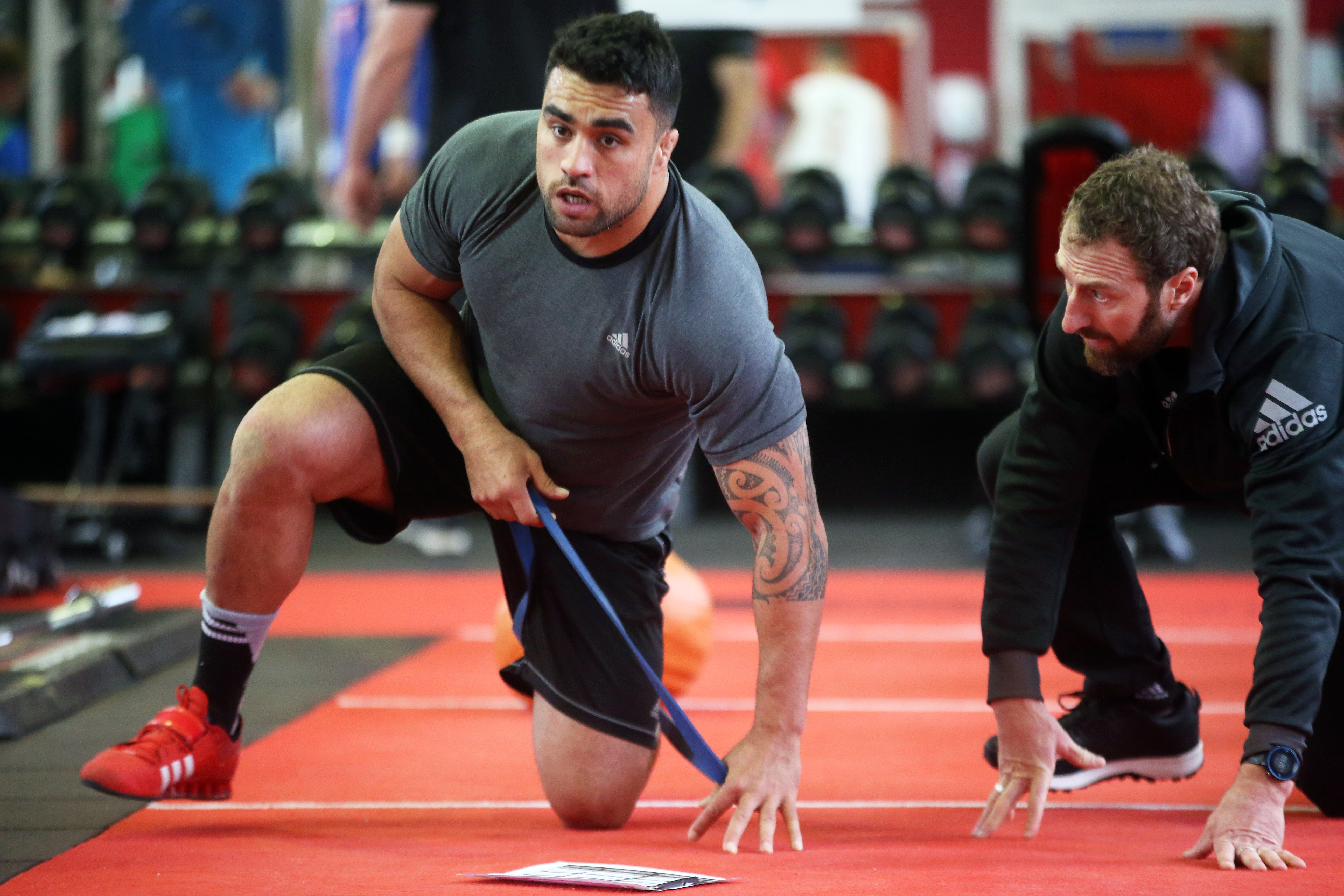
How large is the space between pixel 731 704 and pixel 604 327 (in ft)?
4.52

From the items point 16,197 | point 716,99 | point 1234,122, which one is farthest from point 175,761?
point 1234,122

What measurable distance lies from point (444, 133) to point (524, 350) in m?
1.72

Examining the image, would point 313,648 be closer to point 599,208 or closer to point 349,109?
point 599,208

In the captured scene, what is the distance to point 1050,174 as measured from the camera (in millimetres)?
5316

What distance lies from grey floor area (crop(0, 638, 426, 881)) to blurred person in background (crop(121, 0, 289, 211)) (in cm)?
446

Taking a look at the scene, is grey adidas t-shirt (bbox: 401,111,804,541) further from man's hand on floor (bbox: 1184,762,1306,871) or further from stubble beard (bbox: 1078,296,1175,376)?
man's hand on floor (bbox: 1184,762,1306,871)

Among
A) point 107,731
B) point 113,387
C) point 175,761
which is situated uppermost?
point 175,761

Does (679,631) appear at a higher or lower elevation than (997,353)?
higher

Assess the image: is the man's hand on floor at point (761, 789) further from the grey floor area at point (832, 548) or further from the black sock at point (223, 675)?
the grey floor area at point (832, 548)

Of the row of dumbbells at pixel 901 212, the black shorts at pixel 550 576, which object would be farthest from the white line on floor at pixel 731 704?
the row of dumbbells at pixel 901 212

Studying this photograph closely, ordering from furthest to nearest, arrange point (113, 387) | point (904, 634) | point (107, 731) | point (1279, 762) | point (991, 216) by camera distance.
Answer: point (991, 216)
point (113, 387)
point (904, 634)
point (107, 731)
point (1279, 762)

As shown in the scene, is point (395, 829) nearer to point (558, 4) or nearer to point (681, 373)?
point (681, 373)

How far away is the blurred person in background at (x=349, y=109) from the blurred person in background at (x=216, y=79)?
0.98 feet

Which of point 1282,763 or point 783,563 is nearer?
point 1282,763
